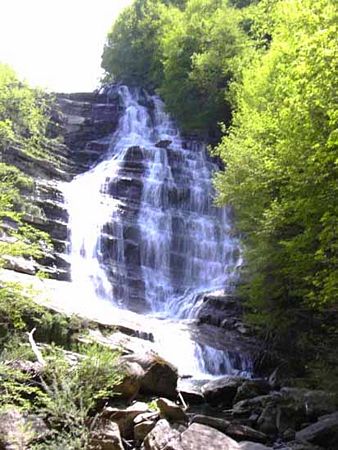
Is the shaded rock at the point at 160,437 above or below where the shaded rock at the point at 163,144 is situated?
below

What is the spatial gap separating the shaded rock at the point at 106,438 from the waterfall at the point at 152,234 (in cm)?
852

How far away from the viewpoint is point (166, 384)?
1027 centimetres

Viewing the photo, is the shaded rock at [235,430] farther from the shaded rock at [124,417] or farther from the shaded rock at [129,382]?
the shaded rock at [129,382]

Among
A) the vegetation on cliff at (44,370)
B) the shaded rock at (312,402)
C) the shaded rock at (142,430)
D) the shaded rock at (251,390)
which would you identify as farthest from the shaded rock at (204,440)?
the shaded rock at (251,390)

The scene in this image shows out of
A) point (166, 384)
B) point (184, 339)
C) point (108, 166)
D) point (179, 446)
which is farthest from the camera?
point (108, 166)

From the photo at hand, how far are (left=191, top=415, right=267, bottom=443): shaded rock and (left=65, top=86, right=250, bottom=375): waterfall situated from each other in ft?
23.8

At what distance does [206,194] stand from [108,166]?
6322 millimetres

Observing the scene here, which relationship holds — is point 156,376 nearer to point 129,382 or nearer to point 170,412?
point 129,382

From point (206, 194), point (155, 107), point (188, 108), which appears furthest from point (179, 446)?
point (155, 107)

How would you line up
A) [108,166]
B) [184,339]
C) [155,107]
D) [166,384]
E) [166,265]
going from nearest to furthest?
[166,384] < [184,339] < [166,265] < [108,166] < [155,107]

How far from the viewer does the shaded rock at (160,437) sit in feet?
23.6

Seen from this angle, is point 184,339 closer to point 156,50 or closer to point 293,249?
point 293,249

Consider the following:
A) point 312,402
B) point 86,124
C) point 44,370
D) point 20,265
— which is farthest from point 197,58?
point 44,370

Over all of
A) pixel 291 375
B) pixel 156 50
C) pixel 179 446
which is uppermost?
pixel 156 50
